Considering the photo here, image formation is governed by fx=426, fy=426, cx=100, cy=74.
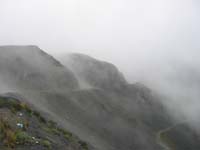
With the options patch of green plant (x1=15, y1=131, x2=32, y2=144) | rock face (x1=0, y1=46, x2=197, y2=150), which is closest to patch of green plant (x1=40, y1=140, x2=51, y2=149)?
patch of green plant (x1=15, y1=131, x2=32, y2=144)

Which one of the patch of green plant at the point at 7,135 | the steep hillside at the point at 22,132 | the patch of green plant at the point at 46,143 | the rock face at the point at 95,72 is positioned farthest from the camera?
the rock face at the point at 95,72

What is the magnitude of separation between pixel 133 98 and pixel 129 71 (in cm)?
4251

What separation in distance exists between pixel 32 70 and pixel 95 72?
19252 mm

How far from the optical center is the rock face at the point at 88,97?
69.2 metres

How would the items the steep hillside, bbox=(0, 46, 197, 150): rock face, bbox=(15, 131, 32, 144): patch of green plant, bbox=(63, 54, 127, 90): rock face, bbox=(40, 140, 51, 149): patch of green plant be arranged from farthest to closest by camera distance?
bbox=(63, 54, 127, 90): rock face, bbox=(0, 46, 197, 150): rock face, bbox=(40, 140, 51, 149): patch of green plant, bbox=(15, 131, 32, 144): patch of green plant, the steep hillside

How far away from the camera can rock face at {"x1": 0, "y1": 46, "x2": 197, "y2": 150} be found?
69188mm

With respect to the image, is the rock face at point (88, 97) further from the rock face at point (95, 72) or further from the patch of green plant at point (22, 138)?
the patch of green plant at point (22, 138)

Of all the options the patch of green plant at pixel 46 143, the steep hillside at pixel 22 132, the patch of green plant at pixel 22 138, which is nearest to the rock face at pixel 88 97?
the steep hillside at pixel 22 132

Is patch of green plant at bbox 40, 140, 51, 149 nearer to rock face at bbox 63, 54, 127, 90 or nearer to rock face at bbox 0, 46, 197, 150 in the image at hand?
rock face at bbox 0, 46, 197, 150

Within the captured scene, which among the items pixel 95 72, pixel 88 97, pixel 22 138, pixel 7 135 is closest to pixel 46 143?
pixel 22 138

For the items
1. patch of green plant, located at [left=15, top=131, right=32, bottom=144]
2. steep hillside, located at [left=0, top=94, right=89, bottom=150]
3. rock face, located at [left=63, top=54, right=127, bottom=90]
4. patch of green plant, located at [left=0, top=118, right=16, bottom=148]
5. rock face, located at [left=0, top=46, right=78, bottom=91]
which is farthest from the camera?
rock face, located at [left=63, top=54, right=127, bottom=90]

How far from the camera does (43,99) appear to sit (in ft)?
229

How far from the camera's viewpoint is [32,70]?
80438mm

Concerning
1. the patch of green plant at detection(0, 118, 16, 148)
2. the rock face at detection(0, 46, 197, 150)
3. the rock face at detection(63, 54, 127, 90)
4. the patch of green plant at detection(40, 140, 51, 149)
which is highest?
the rock face at detection(63, 54, 127, 90)
